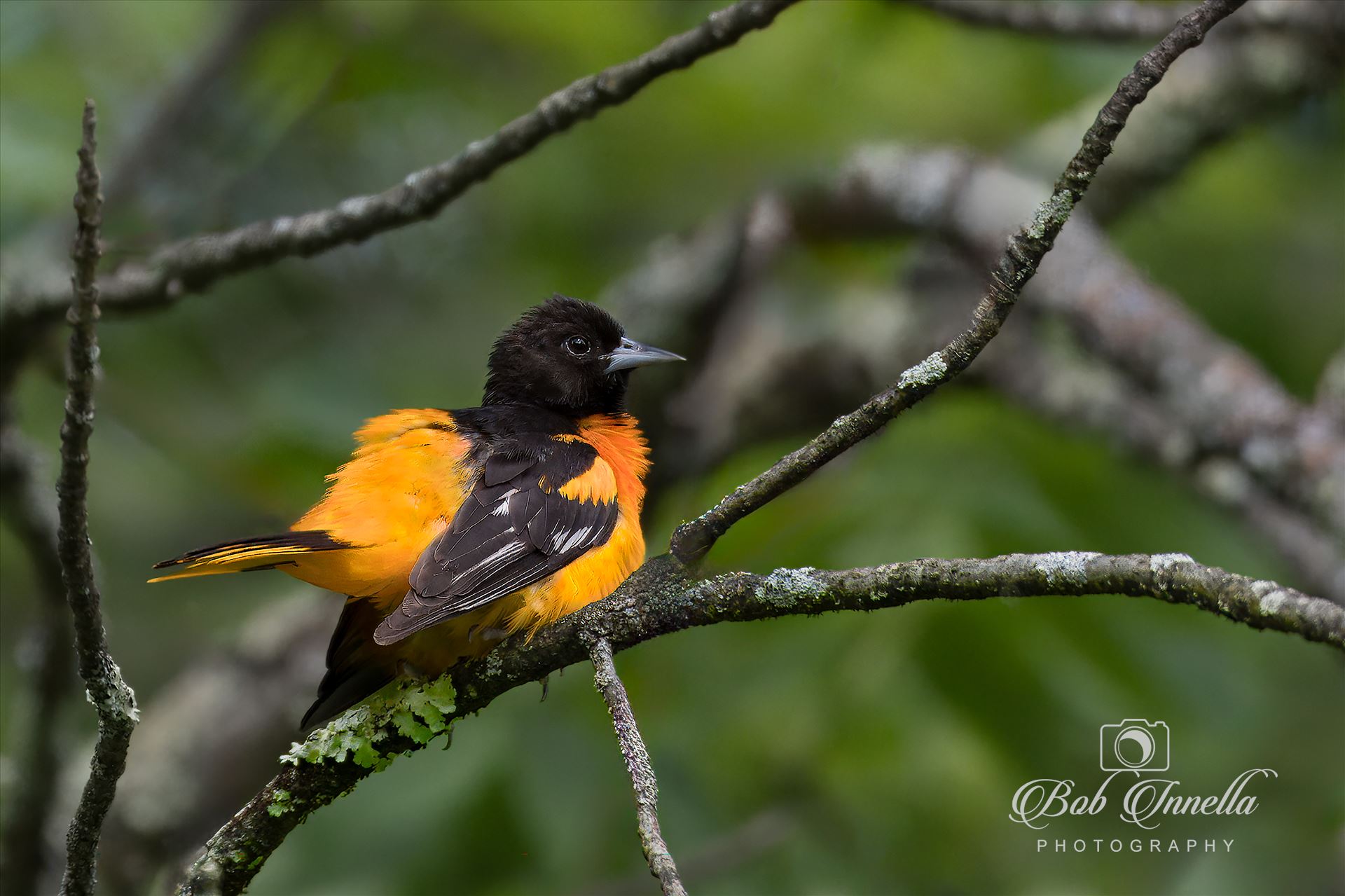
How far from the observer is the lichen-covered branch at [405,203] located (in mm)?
3447

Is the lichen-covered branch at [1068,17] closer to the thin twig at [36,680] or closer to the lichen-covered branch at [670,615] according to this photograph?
the lichen-covered branch at [670,615]

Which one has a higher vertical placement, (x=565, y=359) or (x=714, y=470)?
(x=714, y=470)

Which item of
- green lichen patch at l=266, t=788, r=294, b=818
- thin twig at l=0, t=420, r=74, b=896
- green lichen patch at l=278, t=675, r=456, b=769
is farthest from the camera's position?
thin twig at l=0, t=420, r=74, b=896

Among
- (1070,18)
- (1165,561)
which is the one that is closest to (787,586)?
(1165,561)

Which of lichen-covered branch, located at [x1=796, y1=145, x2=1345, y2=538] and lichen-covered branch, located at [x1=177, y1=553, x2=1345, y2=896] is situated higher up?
lichen-covered branch, located at [x1=796, y1=145, x2=1345, y2=538]

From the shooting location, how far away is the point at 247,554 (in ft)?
9.79

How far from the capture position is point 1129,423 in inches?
215

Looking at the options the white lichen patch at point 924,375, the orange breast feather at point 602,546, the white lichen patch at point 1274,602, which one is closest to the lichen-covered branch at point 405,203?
the orange breast feather at point 602,546

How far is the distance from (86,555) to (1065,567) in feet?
5.43

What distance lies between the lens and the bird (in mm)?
3277

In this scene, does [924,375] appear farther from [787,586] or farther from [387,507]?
[387,507]

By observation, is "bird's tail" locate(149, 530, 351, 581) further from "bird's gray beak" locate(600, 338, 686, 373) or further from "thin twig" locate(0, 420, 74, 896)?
"bird's gray beak" locate(600, 338, 686, 373)

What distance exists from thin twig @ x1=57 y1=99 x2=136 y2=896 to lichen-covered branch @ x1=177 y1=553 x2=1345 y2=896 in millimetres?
333

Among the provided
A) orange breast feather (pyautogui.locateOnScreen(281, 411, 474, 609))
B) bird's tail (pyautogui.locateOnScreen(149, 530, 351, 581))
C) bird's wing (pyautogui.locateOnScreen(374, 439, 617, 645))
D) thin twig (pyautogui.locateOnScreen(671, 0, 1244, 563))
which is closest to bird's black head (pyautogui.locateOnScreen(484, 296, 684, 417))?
bird's wing (pyautogui.locateOnScreen(374, 439, 617, 645))
